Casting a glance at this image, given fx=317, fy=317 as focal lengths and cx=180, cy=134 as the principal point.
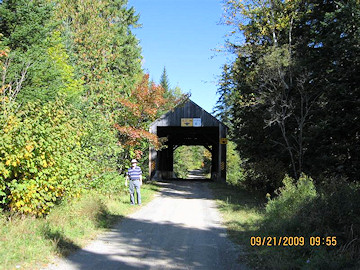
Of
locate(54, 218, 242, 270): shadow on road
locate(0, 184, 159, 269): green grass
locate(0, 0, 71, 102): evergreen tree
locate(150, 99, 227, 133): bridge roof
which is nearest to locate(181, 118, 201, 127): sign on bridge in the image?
locate(150, 99, 227, 133): bridge roof

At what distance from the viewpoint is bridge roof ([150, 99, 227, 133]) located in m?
25.9

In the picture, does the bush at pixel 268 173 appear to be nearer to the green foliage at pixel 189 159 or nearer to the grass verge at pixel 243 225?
the grass verge at pixel 243 225

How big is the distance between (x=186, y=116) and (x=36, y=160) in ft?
64.2

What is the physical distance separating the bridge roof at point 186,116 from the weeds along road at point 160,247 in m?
16.2

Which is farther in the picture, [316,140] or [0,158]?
[316,140]

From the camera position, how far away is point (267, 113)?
50.0ft

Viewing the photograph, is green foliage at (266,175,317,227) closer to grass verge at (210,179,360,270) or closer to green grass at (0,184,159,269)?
grass verge at (210,179,360,270)

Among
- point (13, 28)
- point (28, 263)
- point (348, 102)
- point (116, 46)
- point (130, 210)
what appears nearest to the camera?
point (28, 263)

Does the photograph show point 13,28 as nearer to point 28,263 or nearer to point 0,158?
point 0,158

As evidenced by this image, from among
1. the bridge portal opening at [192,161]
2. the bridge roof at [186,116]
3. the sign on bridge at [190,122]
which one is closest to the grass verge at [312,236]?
the sign on bridge at [190,122]

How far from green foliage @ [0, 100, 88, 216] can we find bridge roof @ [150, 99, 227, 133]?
1812 centimetres

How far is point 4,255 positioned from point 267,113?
41.6 ft

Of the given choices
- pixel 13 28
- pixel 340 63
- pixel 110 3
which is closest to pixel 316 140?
pixel 340 63

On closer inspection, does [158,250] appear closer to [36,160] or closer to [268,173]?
[36,160]
